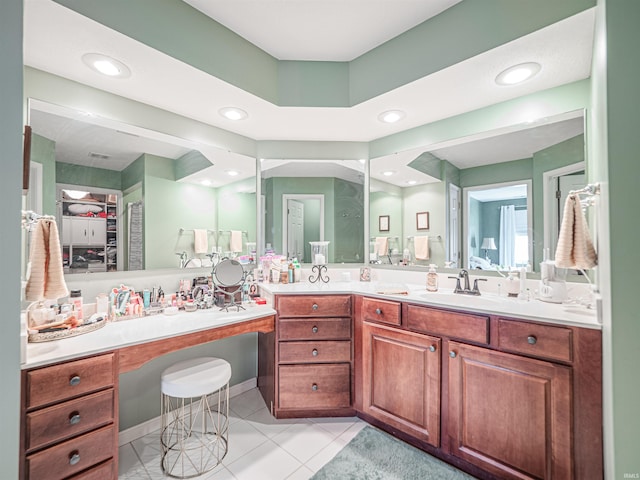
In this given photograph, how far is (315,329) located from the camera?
2.06 meters

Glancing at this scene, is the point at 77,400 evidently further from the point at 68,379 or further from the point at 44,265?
the point at 44,265

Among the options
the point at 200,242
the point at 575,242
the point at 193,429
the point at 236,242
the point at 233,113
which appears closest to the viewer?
the point at 575,242

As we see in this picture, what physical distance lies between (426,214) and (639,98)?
1409 millimetres

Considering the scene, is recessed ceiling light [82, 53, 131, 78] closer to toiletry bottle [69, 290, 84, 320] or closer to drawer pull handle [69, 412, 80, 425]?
toiletry bottle [69, 290, 84, 320]

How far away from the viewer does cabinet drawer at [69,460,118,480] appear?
125cm

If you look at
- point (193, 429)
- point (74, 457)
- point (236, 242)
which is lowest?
point (193, 429)

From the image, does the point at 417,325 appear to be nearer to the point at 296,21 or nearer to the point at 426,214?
the point at 426,214

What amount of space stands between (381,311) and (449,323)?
437mm

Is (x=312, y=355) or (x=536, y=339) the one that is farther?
(x=312, y=355)

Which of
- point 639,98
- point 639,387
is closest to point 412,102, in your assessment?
point 639,98

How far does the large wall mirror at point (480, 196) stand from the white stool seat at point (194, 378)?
161 centimetres

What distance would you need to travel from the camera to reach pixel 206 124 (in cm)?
235

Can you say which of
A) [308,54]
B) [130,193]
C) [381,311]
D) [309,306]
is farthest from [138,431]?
[308,54]

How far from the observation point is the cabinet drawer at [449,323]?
1.54m
